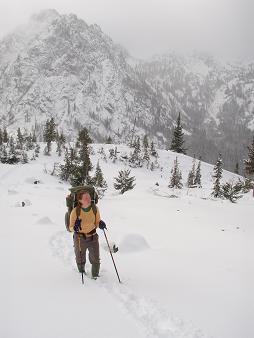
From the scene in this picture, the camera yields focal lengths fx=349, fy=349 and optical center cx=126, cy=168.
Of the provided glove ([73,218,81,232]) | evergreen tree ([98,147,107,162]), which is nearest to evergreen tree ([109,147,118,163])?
evergreen tree ([98,147,107,162])

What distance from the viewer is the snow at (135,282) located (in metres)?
5.80

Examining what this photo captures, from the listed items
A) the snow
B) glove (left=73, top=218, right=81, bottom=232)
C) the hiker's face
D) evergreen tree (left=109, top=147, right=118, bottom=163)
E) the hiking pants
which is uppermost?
the hiker's face

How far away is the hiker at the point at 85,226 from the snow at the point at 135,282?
0.47 meters

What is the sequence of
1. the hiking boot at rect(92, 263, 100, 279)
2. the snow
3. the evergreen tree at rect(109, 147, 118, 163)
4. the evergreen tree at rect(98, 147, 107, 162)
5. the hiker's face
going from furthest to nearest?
the evergreen tree at rect(109, 147, 118, 163) → the evergreen tree at rect(98, 147, 107, 162) → the hiking boot at rect(92, 263, 100, 279) → the hiker's face → the snow

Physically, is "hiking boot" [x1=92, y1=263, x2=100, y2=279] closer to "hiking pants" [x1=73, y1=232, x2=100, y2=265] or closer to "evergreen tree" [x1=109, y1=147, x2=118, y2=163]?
"hiking pants" [x1=73, y1=232, x2=100, y2=265]

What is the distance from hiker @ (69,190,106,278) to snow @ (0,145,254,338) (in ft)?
1.53

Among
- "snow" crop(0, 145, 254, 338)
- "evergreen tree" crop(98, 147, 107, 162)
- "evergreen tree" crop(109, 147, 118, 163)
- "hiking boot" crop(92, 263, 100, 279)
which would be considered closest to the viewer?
"snow" crop(0, 145, 254, 338)

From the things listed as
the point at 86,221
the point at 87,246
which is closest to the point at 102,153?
the point at 87,246

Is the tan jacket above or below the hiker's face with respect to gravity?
below

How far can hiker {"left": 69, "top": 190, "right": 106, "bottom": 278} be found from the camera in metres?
7.79

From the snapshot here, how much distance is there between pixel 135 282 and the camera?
26.0ft

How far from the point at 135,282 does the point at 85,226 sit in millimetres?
1708

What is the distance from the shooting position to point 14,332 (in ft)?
17.7

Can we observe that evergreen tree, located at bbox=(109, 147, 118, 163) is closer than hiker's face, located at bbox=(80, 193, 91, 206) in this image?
No
